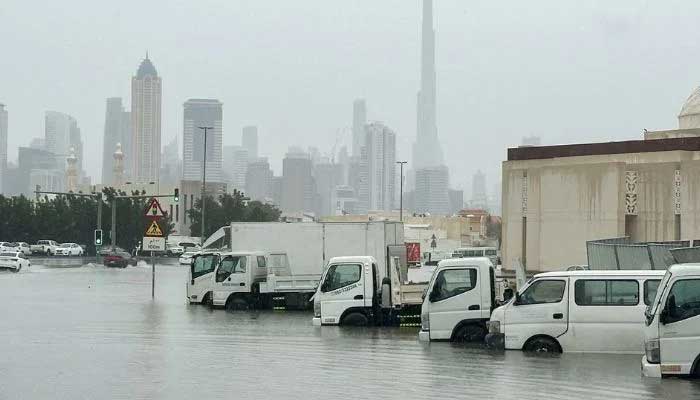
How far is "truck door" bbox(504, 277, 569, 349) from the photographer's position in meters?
21.0

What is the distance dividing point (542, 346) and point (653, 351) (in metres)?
4.16

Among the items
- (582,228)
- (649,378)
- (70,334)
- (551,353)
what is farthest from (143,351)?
(582,228)

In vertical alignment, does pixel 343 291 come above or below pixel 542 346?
above

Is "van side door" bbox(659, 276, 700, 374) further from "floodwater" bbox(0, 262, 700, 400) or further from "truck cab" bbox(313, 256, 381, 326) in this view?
"truck cab" bbox(313, 256, 381, 326)

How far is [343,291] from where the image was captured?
29344mm

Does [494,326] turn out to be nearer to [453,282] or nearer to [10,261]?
[453,282]

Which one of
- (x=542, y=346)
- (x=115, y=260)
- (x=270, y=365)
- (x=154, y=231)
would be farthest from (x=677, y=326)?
(x=115, y=260)

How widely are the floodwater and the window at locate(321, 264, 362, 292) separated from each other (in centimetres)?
116

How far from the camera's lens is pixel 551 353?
21.0 metres

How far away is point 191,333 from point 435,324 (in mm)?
5530

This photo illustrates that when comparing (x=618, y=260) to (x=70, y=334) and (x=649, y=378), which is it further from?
(x=70, y=334)

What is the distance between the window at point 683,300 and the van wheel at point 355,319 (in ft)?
42.2

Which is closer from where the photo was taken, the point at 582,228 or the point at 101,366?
the point at 101,366

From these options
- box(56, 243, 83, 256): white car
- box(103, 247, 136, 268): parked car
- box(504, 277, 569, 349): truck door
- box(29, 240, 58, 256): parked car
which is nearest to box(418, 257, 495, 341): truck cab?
box(504, 277, 569, 349): truck door
